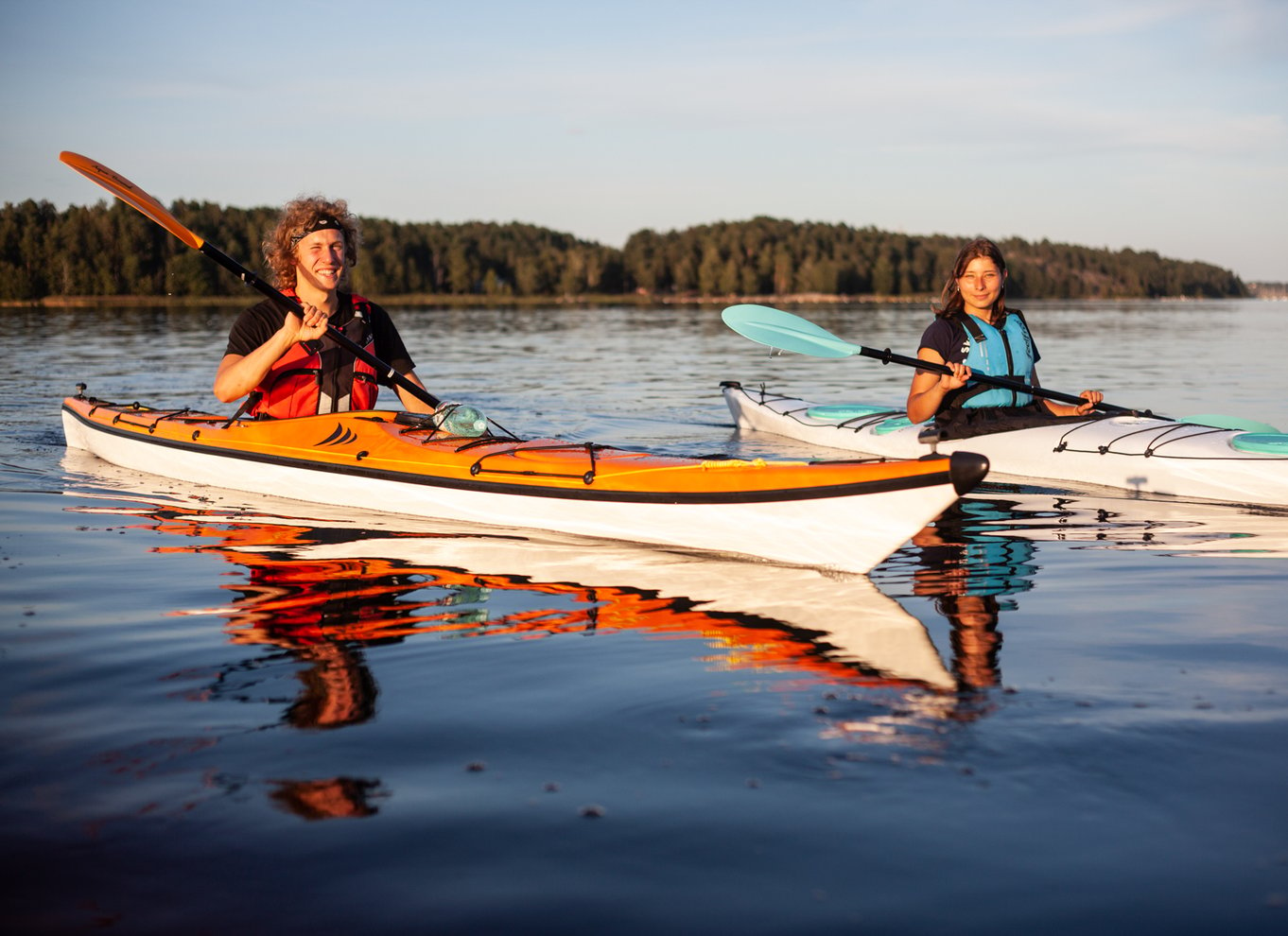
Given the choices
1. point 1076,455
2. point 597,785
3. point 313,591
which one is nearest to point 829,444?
point 1076,455

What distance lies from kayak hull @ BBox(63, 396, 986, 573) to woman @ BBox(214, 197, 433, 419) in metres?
0.20

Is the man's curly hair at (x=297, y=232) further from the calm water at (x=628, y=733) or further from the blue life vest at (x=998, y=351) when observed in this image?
the blue life vest at (x=998, y=351)

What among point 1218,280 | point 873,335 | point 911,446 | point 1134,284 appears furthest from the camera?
point 1218,280

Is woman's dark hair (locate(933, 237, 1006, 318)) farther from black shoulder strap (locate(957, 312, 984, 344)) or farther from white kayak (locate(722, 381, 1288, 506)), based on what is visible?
white kayak (locate(722, 381, 1288, 506))

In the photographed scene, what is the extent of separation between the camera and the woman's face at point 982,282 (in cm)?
655

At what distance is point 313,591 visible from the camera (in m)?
4.46

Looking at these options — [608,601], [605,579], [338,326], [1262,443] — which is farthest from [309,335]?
[1262,443]

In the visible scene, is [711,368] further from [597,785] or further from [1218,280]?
[1218,280]

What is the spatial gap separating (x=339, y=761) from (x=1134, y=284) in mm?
158047

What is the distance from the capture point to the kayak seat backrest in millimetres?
6770

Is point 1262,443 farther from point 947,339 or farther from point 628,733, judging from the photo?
point 628,733

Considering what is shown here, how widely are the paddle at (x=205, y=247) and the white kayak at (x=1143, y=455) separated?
2954 millimetres

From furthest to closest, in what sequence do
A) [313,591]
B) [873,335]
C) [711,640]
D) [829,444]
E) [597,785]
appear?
[873,335]
[829,444]
[313,591]
[711,640]
[597,785]

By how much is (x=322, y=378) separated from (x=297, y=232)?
81cm
